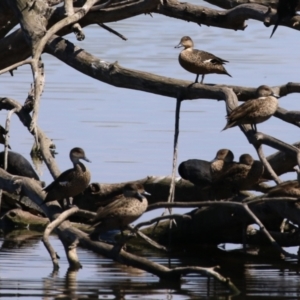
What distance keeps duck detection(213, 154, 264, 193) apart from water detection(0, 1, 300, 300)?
838 mm

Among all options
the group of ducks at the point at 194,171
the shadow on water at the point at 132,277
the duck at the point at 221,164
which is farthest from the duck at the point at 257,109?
the shadow on water at the point at 132,277

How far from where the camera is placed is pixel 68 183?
1097cm

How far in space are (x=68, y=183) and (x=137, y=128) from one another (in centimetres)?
688

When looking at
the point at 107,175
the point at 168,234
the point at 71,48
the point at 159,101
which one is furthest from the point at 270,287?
the point at 159,101

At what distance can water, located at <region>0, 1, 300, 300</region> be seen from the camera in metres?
10.1

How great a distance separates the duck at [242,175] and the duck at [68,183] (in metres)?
1.53

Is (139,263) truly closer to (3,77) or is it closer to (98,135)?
(98,135)

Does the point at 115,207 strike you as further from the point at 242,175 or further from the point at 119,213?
the point at 242,175

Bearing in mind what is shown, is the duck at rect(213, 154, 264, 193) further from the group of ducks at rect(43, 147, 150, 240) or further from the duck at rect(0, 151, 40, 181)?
the duck at rect(0, 151, 40, 181)

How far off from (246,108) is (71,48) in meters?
1.95

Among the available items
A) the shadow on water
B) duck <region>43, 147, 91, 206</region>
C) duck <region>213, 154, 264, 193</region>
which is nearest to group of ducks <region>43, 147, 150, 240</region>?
duck <region>43, 147, 91, 206</region>

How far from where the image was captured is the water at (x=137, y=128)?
10.1 metres

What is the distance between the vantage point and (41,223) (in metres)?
12.8

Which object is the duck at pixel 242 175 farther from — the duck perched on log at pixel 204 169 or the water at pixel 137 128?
the water at pixel 137 128
